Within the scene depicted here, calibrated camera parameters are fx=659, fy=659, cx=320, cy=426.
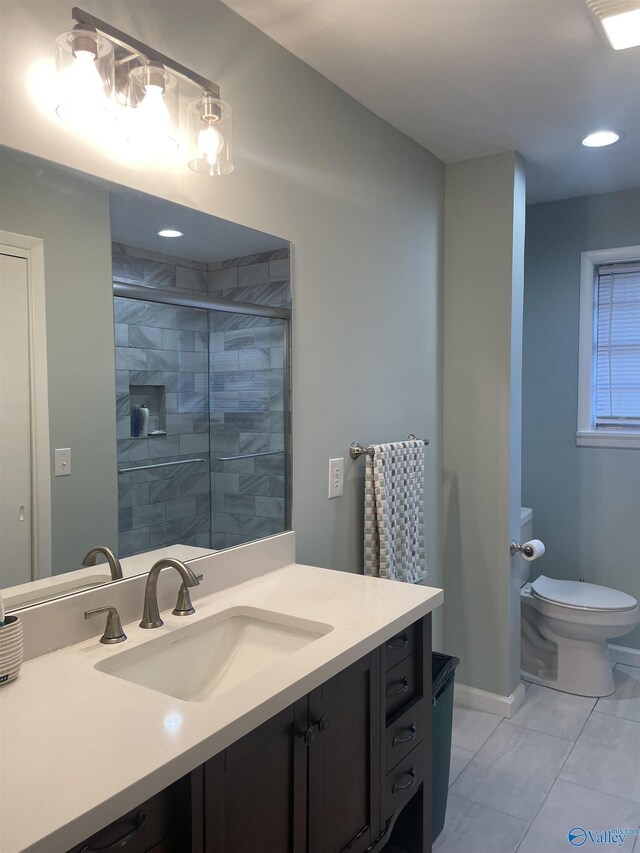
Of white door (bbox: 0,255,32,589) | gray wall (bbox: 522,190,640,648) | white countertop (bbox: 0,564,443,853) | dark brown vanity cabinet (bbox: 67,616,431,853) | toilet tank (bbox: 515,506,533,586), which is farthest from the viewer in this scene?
gray wall (bbox: 522,190,640,648)

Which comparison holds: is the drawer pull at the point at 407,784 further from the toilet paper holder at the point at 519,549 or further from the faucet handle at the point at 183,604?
the toilet paper holder at the point at 519,549

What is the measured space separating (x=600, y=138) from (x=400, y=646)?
2.19 m

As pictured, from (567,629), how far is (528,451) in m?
1.02

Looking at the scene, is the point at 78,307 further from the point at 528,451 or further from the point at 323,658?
the point at 528,451

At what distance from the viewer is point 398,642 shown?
162 centimetres

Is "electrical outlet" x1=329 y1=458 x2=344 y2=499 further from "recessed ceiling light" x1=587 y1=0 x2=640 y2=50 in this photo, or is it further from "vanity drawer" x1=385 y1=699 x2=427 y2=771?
"recessed ceiling light" x1=587 y1=0 x2=640 y2=50

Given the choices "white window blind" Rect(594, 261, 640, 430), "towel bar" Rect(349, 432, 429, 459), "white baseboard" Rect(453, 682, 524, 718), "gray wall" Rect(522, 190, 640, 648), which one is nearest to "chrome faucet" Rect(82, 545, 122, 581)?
"towel bar" Rect(349, 432, 429, 459)

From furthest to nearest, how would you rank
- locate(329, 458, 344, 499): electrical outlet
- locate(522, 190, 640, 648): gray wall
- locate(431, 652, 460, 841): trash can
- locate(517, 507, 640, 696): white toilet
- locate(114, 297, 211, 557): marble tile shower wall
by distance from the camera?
locate(522, 190, 640, 648): gray wall → locate(517, 507, 640, 696): white toilet → locate(329, 458, 344, 499): electrical outlet → locate(431, 652, 460, 841): trash can → locate(114, 297, 211, 557): marble tile shower wall

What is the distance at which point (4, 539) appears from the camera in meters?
1.25

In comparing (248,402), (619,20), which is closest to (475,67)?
(619,20)

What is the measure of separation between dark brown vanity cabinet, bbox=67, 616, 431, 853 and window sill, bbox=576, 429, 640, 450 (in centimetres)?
215

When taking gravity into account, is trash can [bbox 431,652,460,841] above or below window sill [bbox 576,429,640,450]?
below

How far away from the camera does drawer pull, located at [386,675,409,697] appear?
1.61 metres

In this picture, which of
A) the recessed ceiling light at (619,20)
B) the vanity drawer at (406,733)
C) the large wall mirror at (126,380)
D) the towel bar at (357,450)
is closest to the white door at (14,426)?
the large wall mirror at (126,380)
